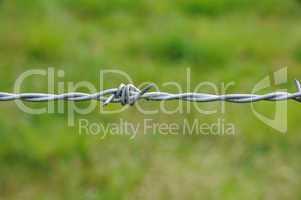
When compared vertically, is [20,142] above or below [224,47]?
below

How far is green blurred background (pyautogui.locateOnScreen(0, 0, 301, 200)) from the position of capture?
271 centimetres

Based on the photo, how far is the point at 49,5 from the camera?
165 inches

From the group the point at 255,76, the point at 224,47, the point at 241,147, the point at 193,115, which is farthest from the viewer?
the point at 224,47

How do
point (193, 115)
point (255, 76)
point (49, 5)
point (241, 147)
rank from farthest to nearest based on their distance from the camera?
point (49, 5) → point (255, 76) → point (193, 115) → point (241, 147)

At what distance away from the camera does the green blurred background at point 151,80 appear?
271 cm

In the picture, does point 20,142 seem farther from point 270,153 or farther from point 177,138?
point 270,153

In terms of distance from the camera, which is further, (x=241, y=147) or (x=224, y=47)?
(x=224, y=47)

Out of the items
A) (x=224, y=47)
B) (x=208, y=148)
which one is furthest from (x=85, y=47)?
(x=208, y=148)

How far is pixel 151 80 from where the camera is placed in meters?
3.46

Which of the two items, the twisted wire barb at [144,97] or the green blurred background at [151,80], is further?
the green blurred background at [151,80]

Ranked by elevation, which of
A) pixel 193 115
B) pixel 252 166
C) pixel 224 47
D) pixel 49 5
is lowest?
pixel 252 166

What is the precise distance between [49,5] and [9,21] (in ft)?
1.03

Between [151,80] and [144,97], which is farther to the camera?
[151,80]

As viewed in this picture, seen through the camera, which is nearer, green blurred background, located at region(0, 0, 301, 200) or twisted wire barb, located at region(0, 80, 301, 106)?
twisted wire barb, located at region(0, 80, 301, 106)
